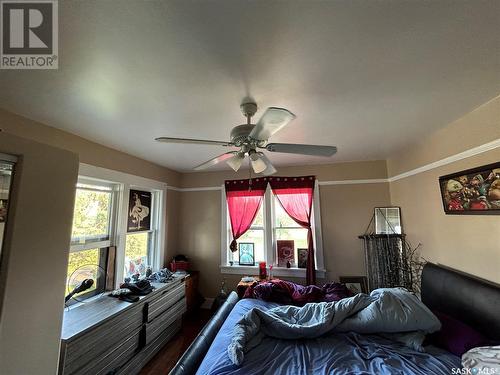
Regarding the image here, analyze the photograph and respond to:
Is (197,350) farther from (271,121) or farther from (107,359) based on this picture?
(271,121)

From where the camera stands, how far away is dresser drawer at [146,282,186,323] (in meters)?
2.47

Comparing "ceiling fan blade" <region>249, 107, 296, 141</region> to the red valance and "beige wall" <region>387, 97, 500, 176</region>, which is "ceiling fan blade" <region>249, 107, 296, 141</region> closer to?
"beige wall" <region>387, 97, 500, 176</region>

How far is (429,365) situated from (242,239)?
2.75 meters

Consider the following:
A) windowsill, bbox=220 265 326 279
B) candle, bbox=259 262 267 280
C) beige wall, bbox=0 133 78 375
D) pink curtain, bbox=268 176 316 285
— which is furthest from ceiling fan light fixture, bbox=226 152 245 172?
windowsill, bbox=220 265 326 279

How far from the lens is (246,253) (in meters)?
3.71

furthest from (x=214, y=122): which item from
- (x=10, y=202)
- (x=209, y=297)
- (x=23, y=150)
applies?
(x=209, y=297)

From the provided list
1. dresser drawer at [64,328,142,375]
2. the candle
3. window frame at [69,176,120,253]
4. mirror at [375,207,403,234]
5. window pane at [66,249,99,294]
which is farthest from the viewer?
the candle

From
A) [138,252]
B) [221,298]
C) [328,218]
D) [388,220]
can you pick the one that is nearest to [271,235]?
[328,218]

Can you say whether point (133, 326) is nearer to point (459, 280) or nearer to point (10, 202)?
point (10, 202)

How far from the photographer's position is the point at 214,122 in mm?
1960

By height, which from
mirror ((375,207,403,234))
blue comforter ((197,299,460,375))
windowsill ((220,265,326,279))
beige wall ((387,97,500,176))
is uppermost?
beige wall ((387,97,500,176))

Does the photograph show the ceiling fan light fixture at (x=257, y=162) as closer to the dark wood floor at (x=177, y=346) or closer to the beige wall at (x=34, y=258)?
the beige wall at (x=34, y=258)

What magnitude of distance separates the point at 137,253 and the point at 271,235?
6.89ft

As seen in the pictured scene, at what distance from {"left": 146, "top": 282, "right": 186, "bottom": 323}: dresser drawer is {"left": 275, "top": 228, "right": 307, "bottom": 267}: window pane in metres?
1.56
